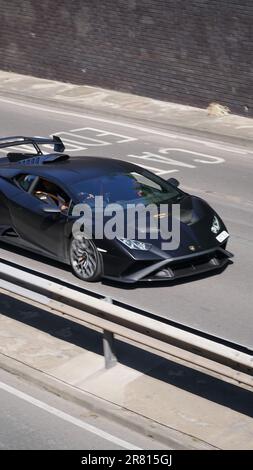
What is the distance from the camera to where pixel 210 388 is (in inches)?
335

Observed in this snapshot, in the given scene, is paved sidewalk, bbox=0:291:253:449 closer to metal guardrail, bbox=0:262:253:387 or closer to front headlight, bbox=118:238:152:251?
metal guardrail, bbox=0:262:253:387

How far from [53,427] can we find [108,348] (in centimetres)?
116

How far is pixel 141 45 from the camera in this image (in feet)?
82.1

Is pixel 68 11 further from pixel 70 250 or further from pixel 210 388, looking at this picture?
pixel 210 388

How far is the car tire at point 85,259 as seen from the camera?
1148 centimetres

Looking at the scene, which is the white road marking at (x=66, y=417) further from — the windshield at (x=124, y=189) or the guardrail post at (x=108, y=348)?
the windshield at (x=124, y=189)

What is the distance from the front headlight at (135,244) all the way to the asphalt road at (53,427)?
2906 mm

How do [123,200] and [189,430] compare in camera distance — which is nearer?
[189,430]

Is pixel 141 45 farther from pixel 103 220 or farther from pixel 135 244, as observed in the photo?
pixel 135 244

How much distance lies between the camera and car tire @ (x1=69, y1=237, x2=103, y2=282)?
11.5m

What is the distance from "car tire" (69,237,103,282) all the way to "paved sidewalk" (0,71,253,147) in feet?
31.4

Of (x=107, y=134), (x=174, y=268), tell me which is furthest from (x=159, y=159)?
(x=174, y=268)
